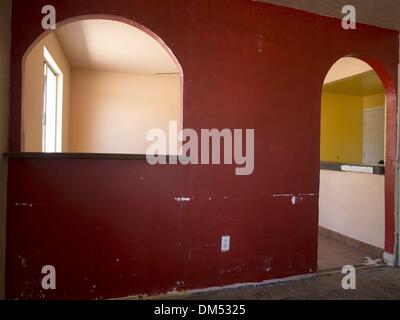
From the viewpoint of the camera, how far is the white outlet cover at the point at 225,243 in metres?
2.54

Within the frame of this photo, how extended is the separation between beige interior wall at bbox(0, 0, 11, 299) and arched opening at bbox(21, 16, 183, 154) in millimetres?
1586

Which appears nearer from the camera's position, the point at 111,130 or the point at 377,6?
the point at 377,6

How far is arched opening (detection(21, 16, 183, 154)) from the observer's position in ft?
13.0

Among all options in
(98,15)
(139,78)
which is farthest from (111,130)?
(98,15)

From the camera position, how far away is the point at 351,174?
3.83 meters

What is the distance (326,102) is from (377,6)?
11.6 ft

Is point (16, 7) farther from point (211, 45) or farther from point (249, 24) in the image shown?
point (249, 24)

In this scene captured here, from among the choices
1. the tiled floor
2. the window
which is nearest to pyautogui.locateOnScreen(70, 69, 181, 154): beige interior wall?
the window

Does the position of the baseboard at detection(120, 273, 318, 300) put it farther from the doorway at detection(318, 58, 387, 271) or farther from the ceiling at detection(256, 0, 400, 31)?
the ceiling at detection(256, 0, 400, 31)

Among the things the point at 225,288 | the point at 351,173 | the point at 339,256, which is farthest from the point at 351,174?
the point at 225,288

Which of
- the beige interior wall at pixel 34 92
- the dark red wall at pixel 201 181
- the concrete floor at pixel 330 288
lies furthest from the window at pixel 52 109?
the concrete floor at pixel 330 288

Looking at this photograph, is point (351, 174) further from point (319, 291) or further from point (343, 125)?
point (343, 125)
